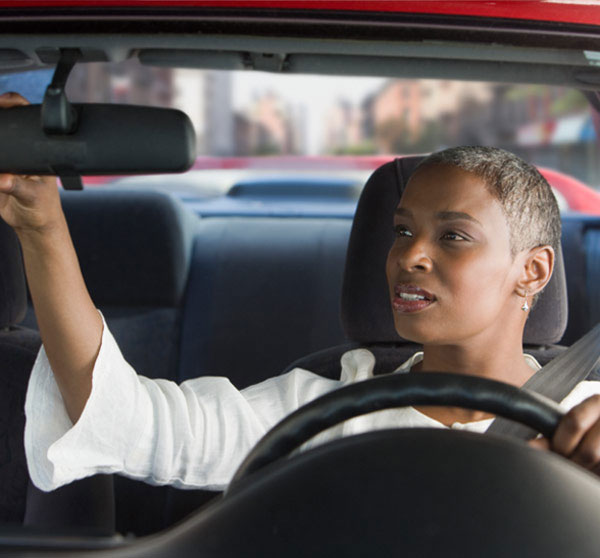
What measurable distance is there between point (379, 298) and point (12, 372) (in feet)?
2.34

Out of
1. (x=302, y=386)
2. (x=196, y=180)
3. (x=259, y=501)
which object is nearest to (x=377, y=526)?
(x=259, y=501)

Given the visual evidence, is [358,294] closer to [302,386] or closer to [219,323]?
[302,386]

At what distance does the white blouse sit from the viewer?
1.30 metres

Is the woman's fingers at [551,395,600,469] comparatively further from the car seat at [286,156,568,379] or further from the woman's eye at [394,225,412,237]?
the car seat at [286,156,568,379]

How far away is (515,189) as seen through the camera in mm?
1469

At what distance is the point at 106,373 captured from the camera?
1289 mm

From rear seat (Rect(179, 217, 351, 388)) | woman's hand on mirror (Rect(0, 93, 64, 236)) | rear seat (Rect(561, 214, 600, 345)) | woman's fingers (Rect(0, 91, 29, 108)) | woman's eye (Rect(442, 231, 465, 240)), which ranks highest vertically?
woman's fingers (Rect(0, 91, 29, 108))

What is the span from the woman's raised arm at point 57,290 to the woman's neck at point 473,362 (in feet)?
1.77

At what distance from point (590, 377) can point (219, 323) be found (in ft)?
4.45

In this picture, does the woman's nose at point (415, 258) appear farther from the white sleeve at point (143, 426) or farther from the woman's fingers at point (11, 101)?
the woman's fingers at point (11, 101)

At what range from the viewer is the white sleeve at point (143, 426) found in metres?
1.29

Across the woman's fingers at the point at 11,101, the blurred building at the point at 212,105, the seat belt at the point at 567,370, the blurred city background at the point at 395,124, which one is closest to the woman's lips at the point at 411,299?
the seat belt at the point at 567,370

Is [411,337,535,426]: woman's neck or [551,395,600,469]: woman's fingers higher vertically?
[551,395,600,469]: woman's fingers

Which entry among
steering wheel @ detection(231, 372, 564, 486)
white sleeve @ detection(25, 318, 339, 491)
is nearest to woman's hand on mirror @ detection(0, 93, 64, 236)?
white sleeve @ detection(25, 318, 339, 491)
